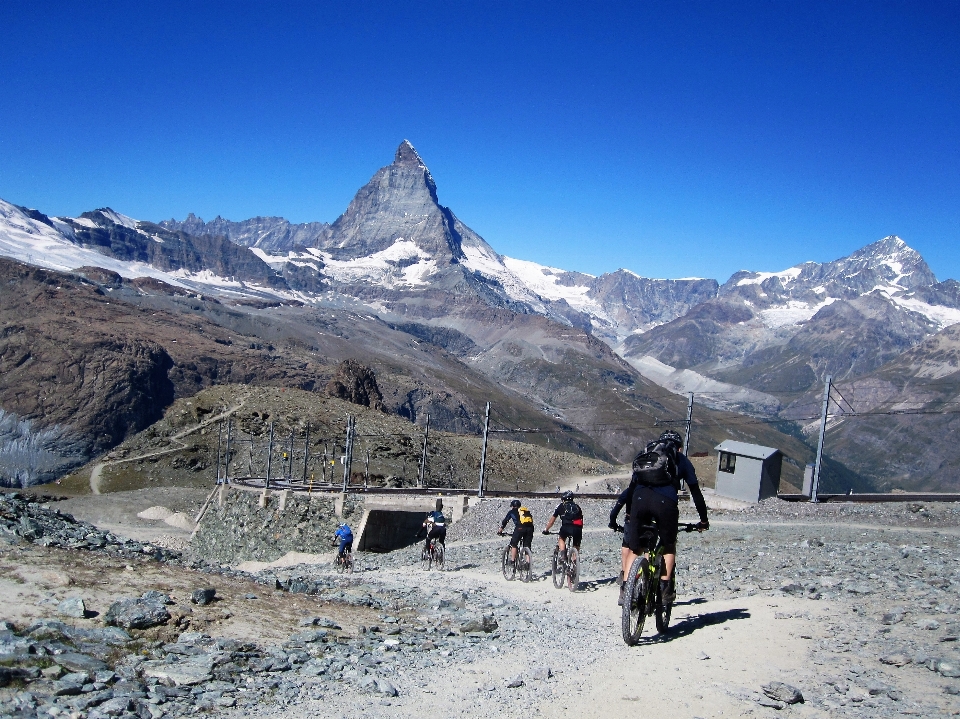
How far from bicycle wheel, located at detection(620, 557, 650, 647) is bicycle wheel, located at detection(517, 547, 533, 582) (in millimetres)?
9913

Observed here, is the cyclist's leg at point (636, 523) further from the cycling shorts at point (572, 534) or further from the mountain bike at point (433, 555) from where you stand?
the mountain bike at point (433, 555)

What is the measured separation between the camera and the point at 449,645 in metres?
11.4

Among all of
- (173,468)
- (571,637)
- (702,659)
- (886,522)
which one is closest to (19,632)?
(571,637)

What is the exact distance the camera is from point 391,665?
33.3 ft

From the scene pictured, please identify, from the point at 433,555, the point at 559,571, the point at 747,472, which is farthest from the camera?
the point at 747,472

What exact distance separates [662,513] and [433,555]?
16.1m

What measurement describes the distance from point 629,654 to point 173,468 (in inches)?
2724

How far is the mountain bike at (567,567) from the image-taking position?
18.6 m

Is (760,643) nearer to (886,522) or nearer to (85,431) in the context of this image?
(886,522)

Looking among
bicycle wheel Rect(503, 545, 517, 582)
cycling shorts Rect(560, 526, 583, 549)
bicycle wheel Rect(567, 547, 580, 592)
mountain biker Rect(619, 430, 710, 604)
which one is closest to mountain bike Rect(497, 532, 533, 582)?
bicycle wheel Rect(503, 545, 517, 582)

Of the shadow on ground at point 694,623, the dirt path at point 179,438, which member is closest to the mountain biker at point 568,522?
the shadow on ground at point 694,623

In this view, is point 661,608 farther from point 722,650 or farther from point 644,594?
point 722,650

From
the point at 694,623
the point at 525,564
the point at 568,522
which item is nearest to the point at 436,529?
the point at 525,564

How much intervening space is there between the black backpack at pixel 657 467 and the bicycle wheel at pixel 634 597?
970 mm
